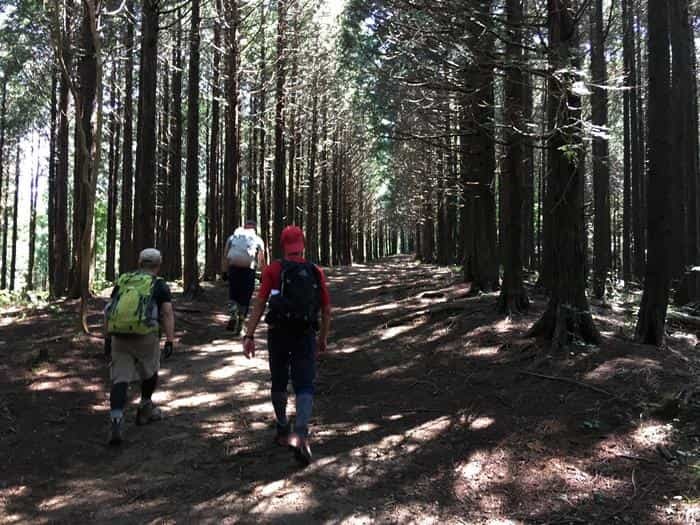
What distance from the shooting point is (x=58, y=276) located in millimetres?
15008

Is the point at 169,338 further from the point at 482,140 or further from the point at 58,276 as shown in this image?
the point at 58,276

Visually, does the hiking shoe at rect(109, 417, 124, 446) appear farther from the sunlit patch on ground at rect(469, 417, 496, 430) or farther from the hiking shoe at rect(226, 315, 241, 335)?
the hiking shoe at rect(226, 315, 241, 335)

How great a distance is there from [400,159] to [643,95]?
1306cm

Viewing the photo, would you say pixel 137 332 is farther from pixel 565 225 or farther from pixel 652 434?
pixel 565 225

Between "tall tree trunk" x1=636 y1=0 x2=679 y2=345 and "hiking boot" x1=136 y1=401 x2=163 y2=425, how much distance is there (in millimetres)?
6313

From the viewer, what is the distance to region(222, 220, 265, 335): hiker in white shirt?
9172mm

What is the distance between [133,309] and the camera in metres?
4.95

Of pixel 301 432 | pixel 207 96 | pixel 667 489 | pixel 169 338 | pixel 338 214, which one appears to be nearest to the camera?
pixel 667 489

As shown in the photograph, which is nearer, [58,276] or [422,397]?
[422,397]

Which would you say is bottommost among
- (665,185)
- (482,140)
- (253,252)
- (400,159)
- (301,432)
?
(301,432)

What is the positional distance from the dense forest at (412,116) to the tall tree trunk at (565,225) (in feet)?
0.09

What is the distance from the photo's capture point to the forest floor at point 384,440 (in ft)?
12.5

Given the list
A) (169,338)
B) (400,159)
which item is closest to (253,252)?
(169,338)

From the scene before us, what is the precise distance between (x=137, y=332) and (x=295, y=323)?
159 centimetres
